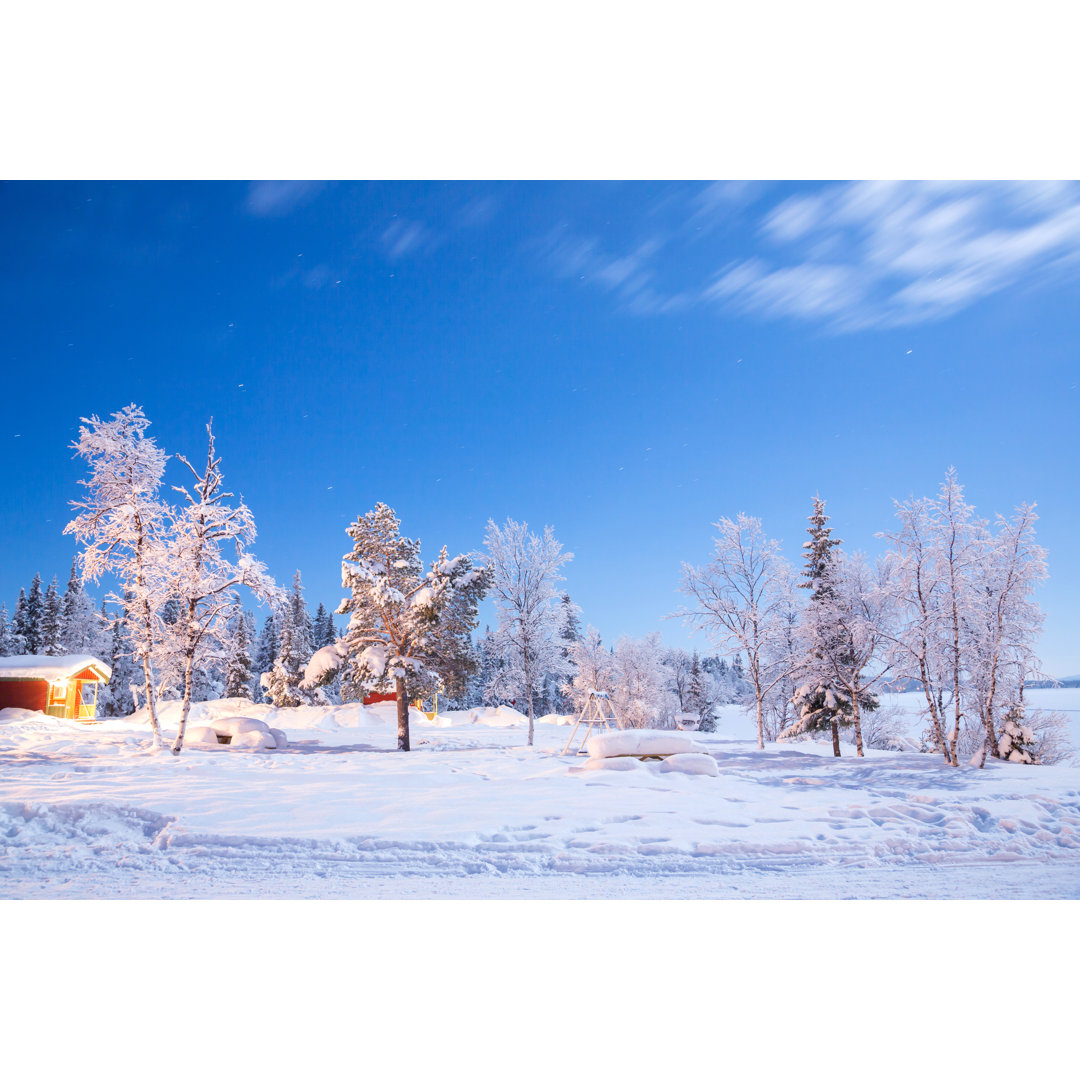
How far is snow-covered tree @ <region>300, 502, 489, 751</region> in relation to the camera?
40.2ft

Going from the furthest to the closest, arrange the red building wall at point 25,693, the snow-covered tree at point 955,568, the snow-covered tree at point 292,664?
the snow-covered tree at point 292,664, the red building wall at point 25,693, the snow-covered tree at point 955,568

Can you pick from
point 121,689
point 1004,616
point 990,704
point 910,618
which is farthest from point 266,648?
point 1004,616

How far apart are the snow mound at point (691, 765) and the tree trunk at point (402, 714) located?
6.15 metres

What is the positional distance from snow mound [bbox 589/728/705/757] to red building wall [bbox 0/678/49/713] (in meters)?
14.5

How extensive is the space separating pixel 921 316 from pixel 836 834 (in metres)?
→ 5.31

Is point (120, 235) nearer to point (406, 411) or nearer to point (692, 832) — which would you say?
point (406, 411)

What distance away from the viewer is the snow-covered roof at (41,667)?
50.6 feet

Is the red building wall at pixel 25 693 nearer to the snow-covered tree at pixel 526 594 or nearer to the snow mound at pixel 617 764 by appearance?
the snow-covered tree at pixel 526 594

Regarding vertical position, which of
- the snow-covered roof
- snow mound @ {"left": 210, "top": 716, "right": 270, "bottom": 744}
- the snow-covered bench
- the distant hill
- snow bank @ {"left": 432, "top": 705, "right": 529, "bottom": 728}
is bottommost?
snow bank @ {"left": 432, "top": 705, "right": 529, "bottom": 728}

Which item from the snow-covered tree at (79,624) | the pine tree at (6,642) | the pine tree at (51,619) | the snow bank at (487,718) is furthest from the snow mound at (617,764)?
the pine tree at (6,642)

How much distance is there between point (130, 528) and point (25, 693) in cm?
977

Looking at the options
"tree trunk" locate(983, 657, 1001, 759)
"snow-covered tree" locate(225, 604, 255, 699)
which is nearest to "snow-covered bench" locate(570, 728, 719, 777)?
"tree trunk" locate(983, 657, 1001, 759)

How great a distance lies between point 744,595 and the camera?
1338 centimetres

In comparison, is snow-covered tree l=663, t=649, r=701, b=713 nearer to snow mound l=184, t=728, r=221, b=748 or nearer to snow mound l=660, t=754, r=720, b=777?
snow mound l=184, t=728, r=221, b=748
